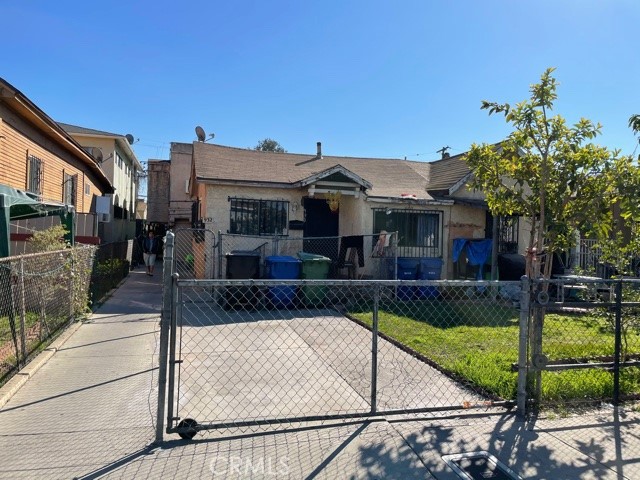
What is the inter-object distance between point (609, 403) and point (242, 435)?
3.89 meters

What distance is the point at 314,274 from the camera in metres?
11.6

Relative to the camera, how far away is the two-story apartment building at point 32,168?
9.20 meters

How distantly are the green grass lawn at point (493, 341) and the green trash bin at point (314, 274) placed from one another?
1.32 meters

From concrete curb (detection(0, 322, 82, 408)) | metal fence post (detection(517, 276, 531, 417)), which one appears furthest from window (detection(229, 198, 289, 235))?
metal fence post (detection(517, 276, 531, 417))

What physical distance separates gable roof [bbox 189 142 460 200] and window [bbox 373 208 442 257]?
0.56 metres

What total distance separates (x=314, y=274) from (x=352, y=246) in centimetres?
249

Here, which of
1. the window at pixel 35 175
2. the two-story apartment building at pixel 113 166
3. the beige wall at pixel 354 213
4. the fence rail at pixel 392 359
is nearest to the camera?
the fence rail at pixel 392 359

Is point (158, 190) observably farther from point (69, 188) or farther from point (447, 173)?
point (447, 173)

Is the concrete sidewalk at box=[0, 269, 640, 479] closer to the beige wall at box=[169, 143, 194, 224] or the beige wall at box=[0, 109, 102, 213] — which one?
the beige wall at box=[0, 109, 102, 213]

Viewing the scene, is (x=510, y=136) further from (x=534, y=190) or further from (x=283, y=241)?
(x=283, y=241)

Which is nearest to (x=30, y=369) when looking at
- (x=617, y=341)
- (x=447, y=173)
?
(x=617, y=341)

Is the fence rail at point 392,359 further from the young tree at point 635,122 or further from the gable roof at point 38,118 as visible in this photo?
the gable roof at point 38,118

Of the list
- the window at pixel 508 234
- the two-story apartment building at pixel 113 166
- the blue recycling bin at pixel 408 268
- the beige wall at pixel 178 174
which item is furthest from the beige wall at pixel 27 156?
the window at pixel 508 234

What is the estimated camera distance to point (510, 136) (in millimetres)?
5820
